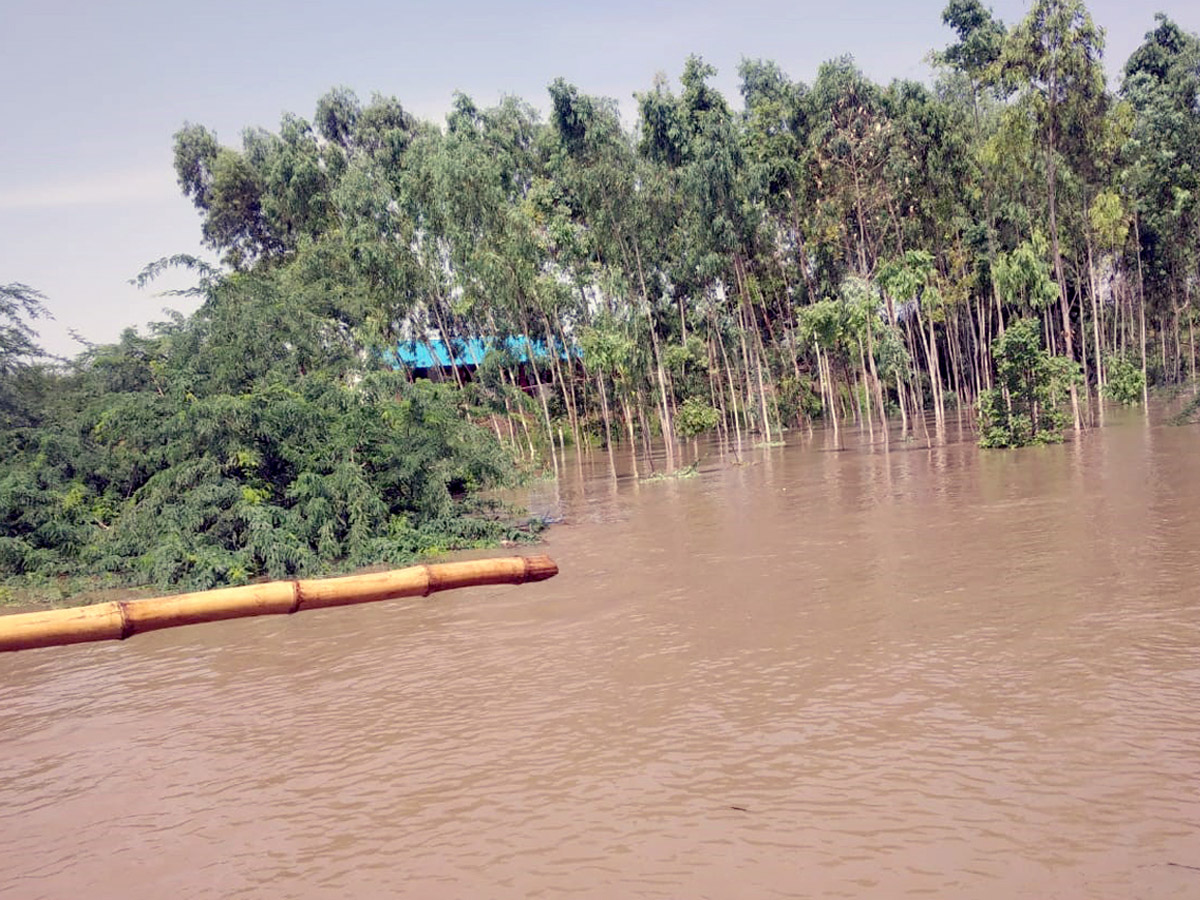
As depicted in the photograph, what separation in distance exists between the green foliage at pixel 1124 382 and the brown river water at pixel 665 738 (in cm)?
2419

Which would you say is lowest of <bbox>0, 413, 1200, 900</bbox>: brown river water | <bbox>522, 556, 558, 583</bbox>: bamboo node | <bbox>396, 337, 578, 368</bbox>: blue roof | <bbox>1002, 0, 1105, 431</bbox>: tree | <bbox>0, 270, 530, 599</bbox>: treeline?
<bbox>0, 413, 1200, 900</bbox>: brown river water

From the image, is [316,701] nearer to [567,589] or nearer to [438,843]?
[438,843]

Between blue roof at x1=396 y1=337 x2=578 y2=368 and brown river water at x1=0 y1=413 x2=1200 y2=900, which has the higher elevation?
blue roof at x1=396 y1=337 x2=578 y2=368

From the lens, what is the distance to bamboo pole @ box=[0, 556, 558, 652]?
9.30 metres

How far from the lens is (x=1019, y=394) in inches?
961

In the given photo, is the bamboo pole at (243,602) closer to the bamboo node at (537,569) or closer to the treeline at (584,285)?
the bamboo node at (537,569)

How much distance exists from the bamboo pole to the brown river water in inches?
10.3

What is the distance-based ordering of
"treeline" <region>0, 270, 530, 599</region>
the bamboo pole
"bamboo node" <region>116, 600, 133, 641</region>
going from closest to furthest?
the bamboo pole
"bamboo node" <region>116, 600, 133, 641</region>
"treeline" <region>0, 270, 530, 599</region>

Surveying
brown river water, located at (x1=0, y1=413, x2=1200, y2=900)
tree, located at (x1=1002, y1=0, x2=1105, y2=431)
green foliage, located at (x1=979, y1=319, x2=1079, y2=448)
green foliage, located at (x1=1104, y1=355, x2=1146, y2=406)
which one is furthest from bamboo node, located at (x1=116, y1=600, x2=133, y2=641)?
green foliage, located at (x1=1104, y1=355, x2=1146, y2=406)

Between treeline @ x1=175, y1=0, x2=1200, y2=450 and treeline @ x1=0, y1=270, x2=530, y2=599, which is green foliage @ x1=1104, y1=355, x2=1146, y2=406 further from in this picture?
treeline @ x1=0, y1=270, x2=530, y2=599

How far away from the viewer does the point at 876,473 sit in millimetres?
21422

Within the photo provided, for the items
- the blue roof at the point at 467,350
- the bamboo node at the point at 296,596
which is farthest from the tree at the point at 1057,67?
the bamboo node at the point at 296,596

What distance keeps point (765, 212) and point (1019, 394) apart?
52.7ft

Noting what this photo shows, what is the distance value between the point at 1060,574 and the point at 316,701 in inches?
281
